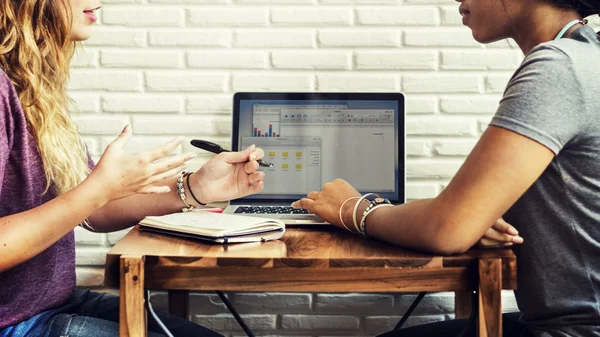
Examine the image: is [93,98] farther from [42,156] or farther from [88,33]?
[42,156]

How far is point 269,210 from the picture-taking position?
1570mm

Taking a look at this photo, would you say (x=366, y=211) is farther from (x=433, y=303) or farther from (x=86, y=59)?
(x=86, y=59)

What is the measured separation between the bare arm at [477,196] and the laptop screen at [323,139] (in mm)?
658

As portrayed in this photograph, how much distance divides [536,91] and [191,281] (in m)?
0.60

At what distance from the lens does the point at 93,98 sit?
Answer: 6.27ft

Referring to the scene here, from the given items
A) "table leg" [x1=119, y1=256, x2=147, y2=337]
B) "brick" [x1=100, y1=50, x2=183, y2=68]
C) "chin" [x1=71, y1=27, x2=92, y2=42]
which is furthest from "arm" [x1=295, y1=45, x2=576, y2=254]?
"brick" [x1=100, y1=50, x2=183, y2=68]

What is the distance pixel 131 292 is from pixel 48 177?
1.04 ft

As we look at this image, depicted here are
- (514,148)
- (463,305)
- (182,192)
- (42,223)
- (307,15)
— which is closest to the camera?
(514,148)

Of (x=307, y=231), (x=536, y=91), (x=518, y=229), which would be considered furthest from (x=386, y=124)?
(x=536, y=91)

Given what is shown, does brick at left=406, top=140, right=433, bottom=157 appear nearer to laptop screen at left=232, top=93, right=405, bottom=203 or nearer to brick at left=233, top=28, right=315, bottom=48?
laptop screen at left=232, top=93, right=405, bottom=203

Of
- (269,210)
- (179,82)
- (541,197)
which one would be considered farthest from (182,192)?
(541,197)

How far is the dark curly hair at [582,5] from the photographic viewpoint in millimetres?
1123

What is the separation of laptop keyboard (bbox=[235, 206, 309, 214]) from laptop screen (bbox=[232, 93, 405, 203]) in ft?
0.31

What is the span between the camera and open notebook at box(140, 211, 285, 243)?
3.68ft
